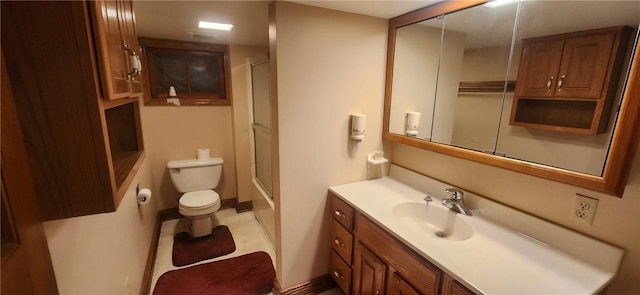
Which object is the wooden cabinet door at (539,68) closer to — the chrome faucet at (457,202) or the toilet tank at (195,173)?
the chrome faucet at (457,202)

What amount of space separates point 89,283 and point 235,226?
6.41 ft

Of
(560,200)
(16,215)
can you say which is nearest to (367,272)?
(560,200)

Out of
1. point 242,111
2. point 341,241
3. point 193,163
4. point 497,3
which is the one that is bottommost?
point 341,241

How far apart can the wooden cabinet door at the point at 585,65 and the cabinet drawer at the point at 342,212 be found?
1157mm

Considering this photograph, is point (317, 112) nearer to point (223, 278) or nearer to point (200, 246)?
point (223, 278)

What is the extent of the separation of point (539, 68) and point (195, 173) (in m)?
2.90

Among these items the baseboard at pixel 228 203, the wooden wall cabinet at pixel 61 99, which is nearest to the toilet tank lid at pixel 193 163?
the baseboard at pixel 228 203

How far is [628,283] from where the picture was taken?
39.5 inches

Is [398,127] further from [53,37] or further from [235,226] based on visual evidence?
[235,226]

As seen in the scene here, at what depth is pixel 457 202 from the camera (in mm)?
1472

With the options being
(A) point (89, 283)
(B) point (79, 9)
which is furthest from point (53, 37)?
(A) point (89, 283)

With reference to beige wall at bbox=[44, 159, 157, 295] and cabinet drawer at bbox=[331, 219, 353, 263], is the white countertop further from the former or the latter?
beige wall at bbox=[44, 159, 157, 295]

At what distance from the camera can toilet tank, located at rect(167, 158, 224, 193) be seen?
2.76 metres

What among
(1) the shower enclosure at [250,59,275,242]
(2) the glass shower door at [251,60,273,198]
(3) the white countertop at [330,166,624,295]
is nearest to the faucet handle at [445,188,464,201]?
(3) the white countertop at [330,166,624,295]
